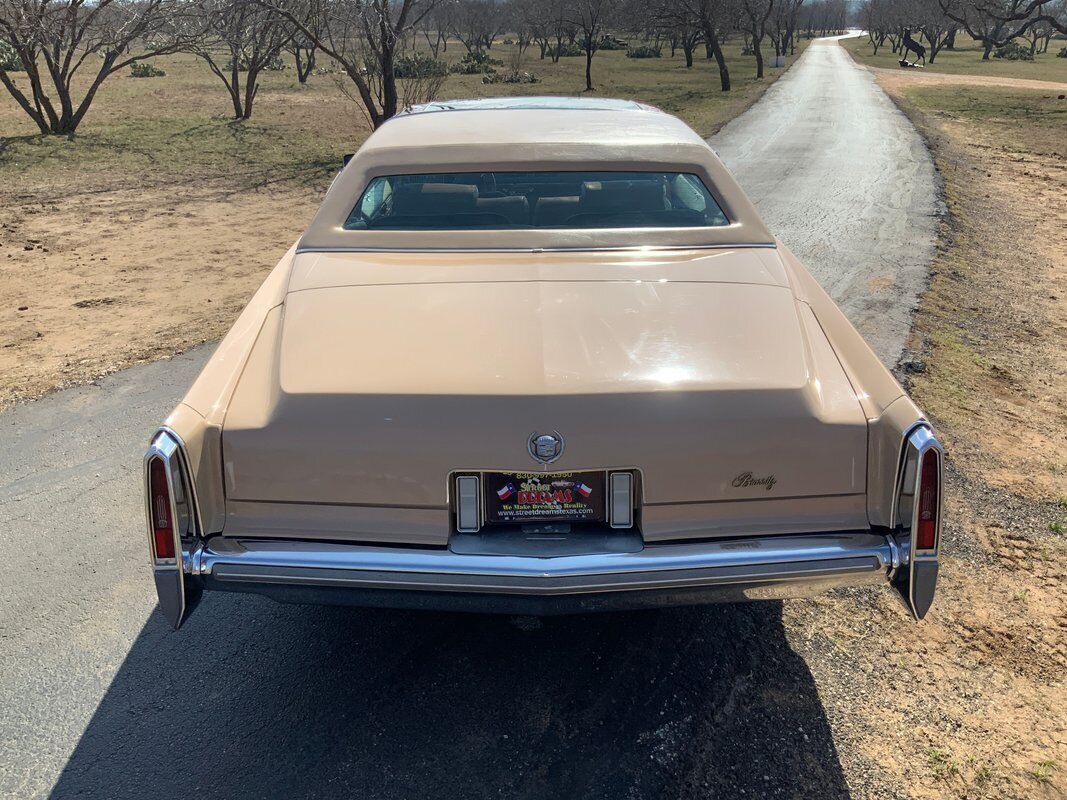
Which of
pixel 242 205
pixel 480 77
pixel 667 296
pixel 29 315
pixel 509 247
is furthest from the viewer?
pixel 480 77

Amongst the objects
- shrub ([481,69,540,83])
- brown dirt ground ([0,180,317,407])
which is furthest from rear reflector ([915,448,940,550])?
shrub ([481,69,540,83])

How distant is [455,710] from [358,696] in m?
0.33

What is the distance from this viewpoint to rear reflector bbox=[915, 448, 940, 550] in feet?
7.85

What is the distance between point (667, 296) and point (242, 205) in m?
9.92

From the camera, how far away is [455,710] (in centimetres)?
277

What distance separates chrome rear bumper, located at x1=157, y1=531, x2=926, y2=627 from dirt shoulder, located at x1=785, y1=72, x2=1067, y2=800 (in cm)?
59

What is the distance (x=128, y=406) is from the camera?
509 cm

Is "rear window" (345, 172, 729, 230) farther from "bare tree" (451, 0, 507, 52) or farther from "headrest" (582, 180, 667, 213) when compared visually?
"bare tree" (451, 0, 507, 52)

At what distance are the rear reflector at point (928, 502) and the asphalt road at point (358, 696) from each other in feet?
2.27

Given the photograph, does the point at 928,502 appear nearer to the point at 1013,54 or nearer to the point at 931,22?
the point at 1013,54

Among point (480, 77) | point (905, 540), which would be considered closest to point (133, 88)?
point (480, 77)

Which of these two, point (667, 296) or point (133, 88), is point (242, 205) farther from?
point (133, 88)

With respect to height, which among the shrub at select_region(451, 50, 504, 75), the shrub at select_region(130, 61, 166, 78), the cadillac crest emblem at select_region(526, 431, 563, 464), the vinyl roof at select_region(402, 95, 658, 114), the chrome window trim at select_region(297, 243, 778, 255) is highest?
the shrub at select_region(451, 50, 504, 75)

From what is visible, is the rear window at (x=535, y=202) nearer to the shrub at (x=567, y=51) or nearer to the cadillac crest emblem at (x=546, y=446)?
the cadillac crest emblem at (x=546, y=446)
